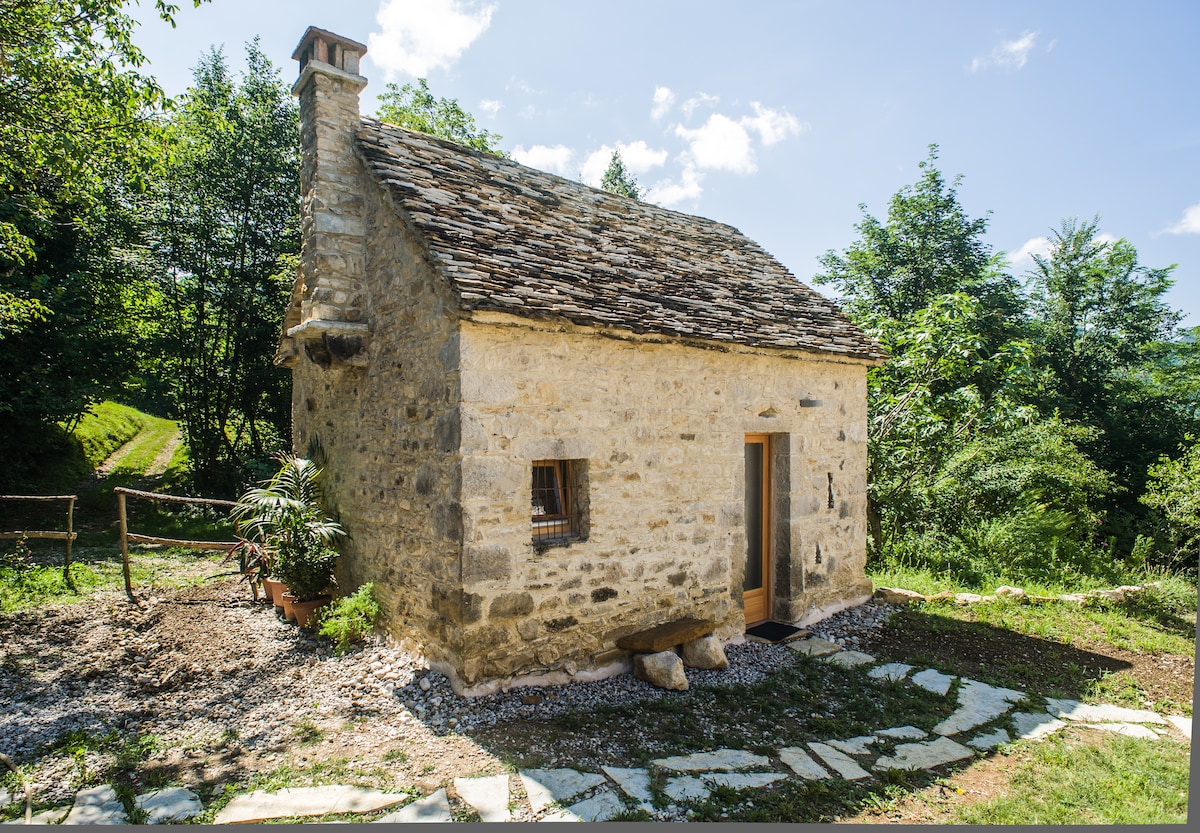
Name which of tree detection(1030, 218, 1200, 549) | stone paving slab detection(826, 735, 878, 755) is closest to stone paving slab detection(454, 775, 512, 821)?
stone paving slab detection(826, 735, 878, 755)

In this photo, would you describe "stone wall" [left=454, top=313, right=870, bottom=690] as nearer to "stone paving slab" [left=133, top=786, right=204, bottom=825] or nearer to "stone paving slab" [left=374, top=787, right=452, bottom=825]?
"stone paving slab" [left=374, top=787, right=452, bottom=825]

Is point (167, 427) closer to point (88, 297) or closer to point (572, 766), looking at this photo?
point (88, 297)

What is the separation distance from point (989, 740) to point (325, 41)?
8.79 meters

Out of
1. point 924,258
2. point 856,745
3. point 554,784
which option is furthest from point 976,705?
point 924,258

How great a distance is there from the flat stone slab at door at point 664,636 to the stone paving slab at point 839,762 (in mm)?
1535

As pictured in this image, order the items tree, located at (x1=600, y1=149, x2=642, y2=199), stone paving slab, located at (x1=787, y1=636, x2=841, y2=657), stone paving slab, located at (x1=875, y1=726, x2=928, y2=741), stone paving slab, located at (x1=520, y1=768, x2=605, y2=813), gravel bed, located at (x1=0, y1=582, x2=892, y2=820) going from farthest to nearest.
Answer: tree, located at (x1=600, y1=149, x2=642, y2=199), stone paving slab, located at (x1=787, y1=636, x2=841, y2=657), stone paving slab, located at (x1=875, y1=726, x2=928, y2=741), gravel bed, located at (x1=0, y1=582, x2=892, y2=820), stone paving slab, located at (x1=520, y1=768, x2=605, y2=813)

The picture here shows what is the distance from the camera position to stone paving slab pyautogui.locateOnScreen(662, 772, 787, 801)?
3695 millimetres

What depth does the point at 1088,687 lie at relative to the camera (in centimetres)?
561

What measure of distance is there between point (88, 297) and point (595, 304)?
39.0 ft

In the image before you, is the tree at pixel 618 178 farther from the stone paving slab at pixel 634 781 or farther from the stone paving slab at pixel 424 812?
the stone paving slab at pixel 424 812

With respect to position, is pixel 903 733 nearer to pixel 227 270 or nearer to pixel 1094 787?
pixel 1094 787

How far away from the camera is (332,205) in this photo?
6.32 m

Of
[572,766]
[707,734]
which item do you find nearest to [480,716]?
[572,766]

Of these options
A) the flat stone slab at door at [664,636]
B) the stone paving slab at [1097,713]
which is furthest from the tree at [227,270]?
the stone paving slab at [1097,713]
